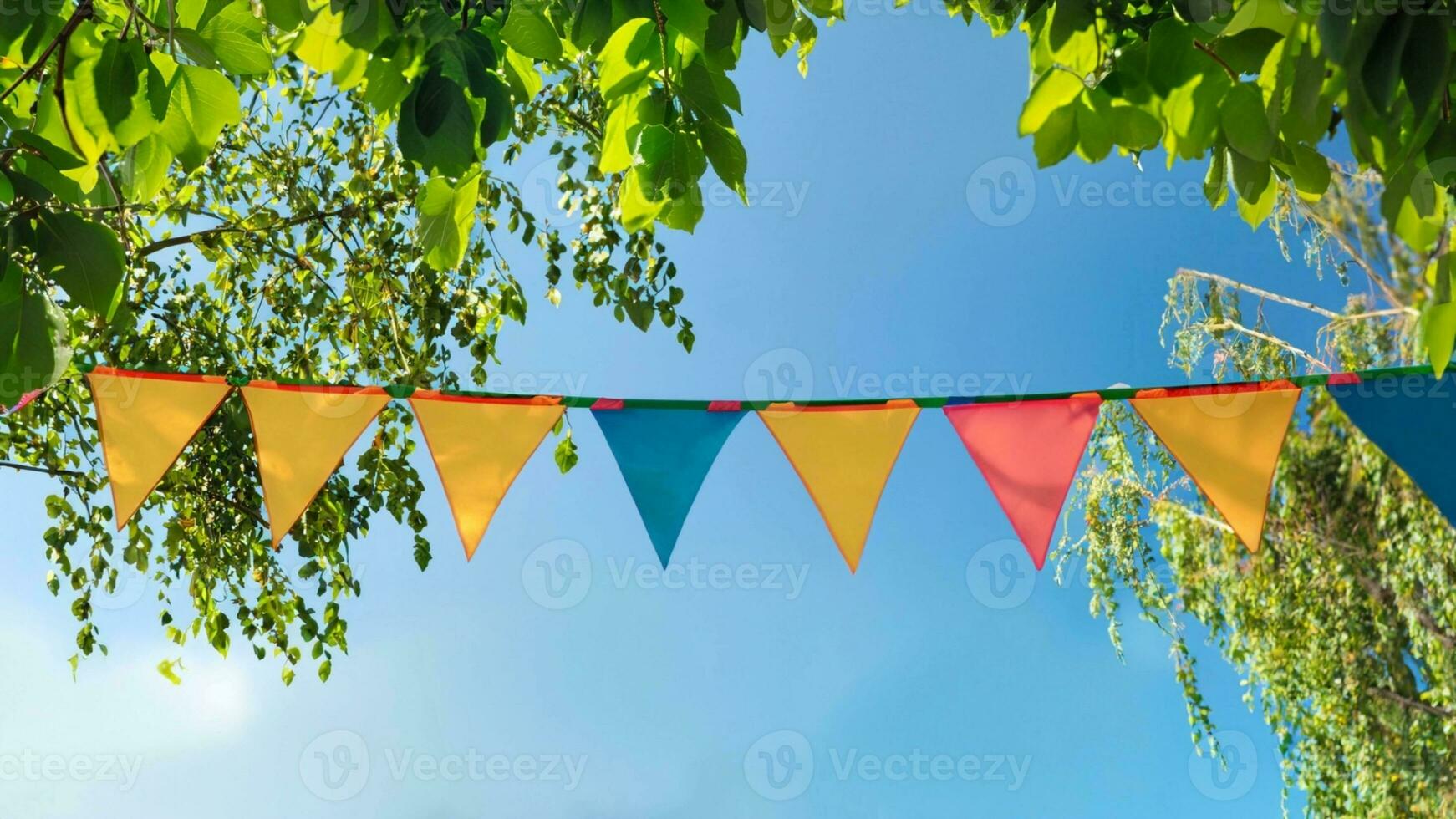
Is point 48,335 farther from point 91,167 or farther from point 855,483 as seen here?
point 855,483

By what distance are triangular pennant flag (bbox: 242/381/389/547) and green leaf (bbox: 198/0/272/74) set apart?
49.1 inches

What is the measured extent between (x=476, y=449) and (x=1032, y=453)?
4.09 feet

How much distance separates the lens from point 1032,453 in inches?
91.2

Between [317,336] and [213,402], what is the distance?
53.3 inches

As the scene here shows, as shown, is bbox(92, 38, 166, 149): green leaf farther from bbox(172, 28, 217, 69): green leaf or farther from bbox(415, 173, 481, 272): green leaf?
bbox(415, 173, 481, 272): green leaf

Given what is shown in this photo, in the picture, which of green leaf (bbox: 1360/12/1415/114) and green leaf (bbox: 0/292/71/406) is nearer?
green leaf (bbox: 1360/12/1415/114)

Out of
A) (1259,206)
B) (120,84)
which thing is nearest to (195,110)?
(120,84)

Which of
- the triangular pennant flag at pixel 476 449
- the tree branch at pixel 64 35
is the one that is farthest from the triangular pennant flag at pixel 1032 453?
the tree branch at pixel 64 35

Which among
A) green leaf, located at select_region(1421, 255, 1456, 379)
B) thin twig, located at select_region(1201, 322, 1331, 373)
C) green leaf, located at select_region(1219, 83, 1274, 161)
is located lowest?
green leaf, located at select_region(1421, 255, 1456, 379)

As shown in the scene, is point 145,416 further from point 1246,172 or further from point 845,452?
point 1246,172

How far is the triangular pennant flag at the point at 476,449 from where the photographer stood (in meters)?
2.32

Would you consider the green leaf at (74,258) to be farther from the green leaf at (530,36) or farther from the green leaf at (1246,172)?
the green leaf at (1246,172)

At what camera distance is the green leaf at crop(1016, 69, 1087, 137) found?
1224 millimetres

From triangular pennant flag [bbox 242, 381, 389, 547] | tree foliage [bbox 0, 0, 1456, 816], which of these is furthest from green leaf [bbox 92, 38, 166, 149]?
triangular pennant flag [bbox 242, 381, 389, 547]
